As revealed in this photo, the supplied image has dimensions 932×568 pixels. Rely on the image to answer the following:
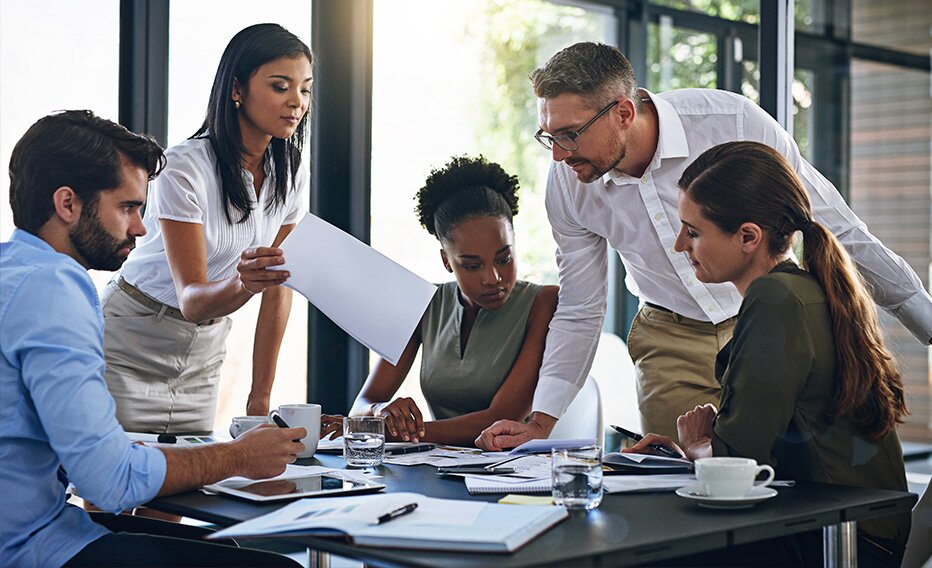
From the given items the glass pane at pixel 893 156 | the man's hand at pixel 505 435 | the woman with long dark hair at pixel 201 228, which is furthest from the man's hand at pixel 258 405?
the glass pane at pixel 893 156

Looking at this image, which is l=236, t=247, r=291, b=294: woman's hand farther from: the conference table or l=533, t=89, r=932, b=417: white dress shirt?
l=533, t=89, r=932, b=417: white dress shirt

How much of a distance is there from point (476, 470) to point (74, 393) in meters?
0.69

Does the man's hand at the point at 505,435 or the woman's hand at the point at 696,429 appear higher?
the woman's hand at the point at 696,429

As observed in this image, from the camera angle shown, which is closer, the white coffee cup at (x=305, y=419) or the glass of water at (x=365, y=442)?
the glass of water at (x=365, y=442)

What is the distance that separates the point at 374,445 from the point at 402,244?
2247 mm

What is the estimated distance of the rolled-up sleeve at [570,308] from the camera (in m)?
2.44

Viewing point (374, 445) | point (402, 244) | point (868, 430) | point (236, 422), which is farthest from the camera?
point (402, 244)

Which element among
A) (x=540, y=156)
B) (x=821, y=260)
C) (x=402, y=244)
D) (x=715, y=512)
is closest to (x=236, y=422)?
(x=715, y=512)

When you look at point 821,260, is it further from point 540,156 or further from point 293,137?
point 540,156

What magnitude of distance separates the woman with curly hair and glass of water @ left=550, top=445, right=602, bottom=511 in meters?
0.97

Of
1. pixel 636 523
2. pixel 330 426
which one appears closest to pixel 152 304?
pixel 330 426

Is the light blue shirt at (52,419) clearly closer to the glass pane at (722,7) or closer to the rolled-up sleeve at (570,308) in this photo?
the rolled-up sleeve at (570,308)

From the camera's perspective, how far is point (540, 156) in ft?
15.5

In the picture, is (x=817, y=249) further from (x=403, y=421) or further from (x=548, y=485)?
(x=403, y=421)
